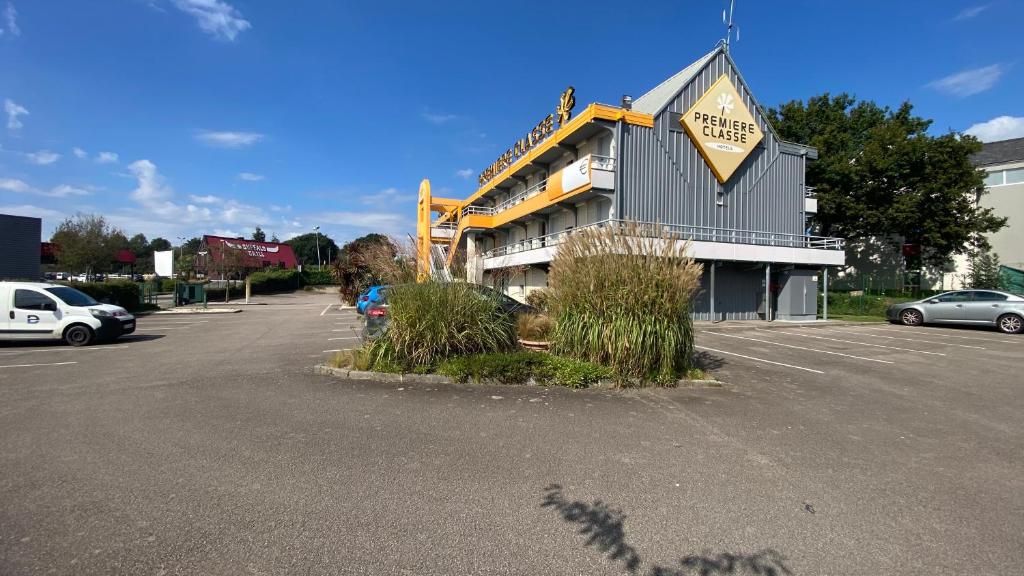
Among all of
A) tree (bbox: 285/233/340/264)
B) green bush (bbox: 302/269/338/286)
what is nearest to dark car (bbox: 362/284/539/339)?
green bush (bbox: 302/269/338/286)

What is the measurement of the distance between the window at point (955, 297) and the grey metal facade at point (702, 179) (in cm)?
800

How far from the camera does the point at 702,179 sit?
22453 mm

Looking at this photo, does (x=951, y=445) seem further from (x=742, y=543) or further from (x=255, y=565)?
(x=255, y=565)

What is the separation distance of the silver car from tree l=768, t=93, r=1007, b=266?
50.9ft

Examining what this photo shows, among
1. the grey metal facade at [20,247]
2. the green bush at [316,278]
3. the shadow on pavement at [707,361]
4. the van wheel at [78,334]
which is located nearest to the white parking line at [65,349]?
the van wheel at [78,334]

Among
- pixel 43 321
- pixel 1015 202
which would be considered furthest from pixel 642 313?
pixel 1015 202

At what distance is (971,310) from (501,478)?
69.5 feet

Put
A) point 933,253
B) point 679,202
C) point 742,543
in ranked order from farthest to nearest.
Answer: point 933,253
point 679,202
point 742,543

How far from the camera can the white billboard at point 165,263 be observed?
109ft

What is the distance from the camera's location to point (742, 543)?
2949 mm

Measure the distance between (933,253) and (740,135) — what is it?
20.5 metres

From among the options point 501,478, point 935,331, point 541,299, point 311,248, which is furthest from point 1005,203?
point 311,248

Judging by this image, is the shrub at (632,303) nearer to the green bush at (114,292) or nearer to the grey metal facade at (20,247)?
the green bush at (114,292)

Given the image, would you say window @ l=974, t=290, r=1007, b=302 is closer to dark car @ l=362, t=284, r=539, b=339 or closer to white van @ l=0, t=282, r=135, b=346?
dark car @ l=362, t=284, r=539, b=339
